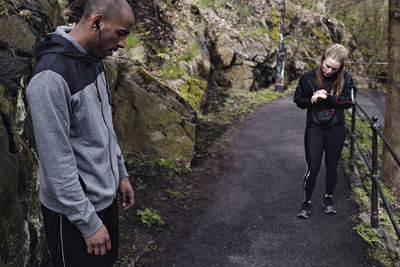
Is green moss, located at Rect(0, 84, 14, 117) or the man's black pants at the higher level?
green moss, located at Rect(0, 84, 14, 117)

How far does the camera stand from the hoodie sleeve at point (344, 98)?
4.40 metres

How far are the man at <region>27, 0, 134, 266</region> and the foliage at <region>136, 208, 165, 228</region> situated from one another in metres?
2.52

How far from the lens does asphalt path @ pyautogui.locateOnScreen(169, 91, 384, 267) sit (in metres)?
4.01

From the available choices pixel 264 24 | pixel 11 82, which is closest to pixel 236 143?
pixel 11 82

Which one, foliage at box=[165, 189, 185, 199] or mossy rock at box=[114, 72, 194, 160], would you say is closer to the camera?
foliage at box=[165, 189, 185, 199]

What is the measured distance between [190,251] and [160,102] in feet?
10.7

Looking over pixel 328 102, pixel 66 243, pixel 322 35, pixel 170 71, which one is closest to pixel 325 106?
pixel 328 102

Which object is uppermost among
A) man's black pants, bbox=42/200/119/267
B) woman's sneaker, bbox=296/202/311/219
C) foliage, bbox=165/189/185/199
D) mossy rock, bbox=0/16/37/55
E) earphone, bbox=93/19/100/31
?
earphone, bbox=93/19/100/31

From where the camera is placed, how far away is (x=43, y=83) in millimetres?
1672

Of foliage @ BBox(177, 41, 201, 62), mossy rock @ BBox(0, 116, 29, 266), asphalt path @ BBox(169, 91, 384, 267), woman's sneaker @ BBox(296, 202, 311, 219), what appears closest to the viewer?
mossy rock @ BBox(0, 116, 29, 266)

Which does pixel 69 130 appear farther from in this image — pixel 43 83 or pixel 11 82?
pixel 11 82

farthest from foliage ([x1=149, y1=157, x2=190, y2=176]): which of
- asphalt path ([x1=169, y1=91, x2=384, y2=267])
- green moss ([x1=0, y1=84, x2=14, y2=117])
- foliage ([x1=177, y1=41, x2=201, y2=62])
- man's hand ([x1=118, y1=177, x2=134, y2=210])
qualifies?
foliage ([x1=177, y1=41, x2=201, y2=62])

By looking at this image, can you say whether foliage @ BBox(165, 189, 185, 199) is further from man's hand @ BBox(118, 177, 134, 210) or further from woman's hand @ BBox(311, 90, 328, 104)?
man's hand @ BBox(118, 177, 134, 210)

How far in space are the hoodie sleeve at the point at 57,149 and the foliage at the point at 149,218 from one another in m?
2.83
